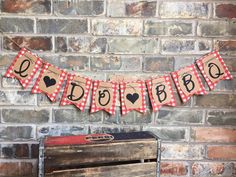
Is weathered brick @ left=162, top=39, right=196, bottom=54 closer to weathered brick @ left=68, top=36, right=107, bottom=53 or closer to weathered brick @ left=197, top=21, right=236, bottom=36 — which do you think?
weathered brick @ left=197, top=21, right=236, bottom=36

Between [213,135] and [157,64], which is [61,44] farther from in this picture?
[213,135]

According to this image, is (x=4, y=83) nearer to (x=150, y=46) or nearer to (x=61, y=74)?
(x=61, y=74)

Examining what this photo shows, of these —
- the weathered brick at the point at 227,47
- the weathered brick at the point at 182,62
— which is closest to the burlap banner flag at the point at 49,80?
the weathered brick at the point at 182,62

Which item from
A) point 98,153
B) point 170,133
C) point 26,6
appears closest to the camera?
point 98,153

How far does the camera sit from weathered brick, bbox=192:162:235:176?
134 cm

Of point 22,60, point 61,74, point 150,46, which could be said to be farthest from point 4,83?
point 150,46

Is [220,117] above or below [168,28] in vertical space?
below

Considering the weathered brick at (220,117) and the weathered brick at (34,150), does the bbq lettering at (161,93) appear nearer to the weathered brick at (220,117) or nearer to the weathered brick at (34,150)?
the weathered brick at (220,117)

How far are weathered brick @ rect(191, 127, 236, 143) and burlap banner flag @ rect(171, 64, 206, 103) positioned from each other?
0.17 m

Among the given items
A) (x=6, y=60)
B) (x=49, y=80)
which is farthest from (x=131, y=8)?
(x=6, y=60)

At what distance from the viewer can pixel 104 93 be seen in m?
1.26

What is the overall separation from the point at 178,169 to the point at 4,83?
0.87 m

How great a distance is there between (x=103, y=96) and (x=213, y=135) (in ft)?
1.77

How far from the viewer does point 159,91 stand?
50.3 inches
